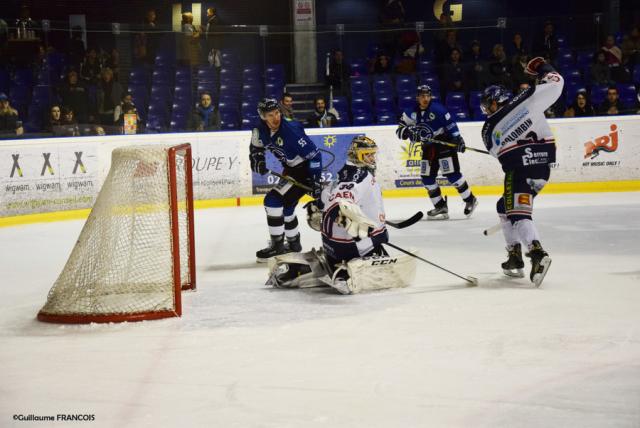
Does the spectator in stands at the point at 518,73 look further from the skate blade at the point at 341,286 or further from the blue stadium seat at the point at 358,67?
the skate blade at the point at 341,286

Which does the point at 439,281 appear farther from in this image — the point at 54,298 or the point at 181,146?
the point at 54,298

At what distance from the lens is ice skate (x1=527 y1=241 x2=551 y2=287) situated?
584 centimetres

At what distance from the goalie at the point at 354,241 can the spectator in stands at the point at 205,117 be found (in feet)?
18.6

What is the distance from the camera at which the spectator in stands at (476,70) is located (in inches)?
499

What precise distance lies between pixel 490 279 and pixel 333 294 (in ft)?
3.70

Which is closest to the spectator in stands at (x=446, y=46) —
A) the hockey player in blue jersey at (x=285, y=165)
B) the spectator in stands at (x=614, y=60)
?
the spectator in stands at (x=614, y=60)

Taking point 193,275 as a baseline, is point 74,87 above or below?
above

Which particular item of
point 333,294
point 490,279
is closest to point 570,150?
point 490,279

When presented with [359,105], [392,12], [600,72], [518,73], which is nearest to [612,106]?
[600,72]

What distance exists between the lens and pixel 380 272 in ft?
19.1

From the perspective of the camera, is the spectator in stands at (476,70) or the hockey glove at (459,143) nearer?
the hockey glove at (459,143)

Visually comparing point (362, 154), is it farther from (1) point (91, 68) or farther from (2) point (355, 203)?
(1) point (91, 68)

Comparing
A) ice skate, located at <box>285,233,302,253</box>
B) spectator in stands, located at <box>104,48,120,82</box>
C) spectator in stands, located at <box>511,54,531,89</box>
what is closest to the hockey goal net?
ice skate, located at <box>285,233,302,253</box>

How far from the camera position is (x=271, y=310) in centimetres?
540
